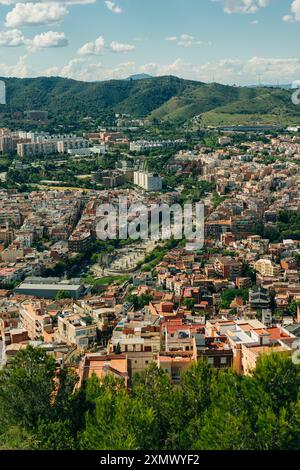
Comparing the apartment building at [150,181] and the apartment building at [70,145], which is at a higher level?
the apartment building at [70,145]

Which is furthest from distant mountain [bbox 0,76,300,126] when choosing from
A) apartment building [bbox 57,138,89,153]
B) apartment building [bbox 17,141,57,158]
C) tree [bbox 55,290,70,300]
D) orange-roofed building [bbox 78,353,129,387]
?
orange-roofed building [bbox 78,353,129,387]

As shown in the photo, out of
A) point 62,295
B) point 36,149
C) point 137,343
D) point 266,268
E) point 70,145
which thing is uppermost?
point 70,145

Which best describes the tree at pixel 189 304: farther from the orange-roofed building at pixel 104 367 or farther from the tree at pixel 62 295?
the orange-roofed building at pixel 104 367

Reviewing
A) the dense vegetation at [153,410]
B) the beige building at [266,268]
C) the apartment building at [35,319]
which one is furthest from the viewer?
the beige building at [266,268]

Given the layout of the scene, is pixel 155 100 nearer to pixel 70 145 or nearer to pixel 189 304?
pixel 70 145

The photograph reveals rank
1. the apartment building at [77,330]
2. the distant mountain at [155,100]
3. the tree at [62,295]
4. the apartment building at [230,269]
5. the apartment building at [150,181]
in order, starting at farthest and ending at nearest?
1. the distant mountain at [155,100]
2. the apartment building at [150,181]
3. the apartment building at [230,269]
4. the tree at [62,295]
5. the apartment building at [77,330]

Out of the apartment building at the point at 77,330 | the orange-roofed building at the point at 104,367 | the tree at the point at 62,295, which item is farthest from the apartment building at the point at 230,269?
the orange-roofed building at the point at 104,367

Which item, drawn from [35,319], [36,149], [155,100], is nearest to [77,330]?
[35,319]
